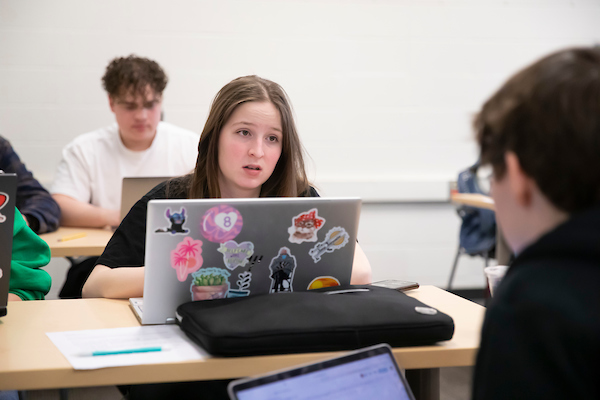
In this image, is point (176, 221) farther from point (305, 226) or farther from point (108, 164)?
point (108, 164)

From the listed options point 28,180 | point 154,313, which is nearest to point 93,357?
point 154,313

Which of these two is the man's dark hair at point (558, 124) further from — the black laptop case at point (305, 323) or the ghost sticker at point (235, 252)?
the ghost sticker at point (235, 252)

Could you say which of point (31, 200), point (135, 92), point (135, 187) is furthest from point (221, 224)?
point (135, 92)

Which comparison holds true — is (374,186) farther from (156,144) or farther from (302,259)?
(302,259)

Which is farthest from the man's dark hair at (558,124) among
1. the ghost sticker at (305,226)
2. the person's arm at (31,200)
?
the person's arm at (31,200)

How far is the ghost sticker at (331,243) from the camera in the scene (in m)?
1.10

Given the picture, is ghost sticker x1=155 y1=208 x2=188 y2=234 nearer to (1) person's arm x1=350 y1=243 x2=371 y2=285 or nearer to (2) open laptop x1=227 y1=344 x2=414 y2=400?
(2) open laptop x1=227 y1=344 x2=414 y2=400

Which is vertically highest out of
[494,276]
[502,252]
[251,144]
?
[251,144]

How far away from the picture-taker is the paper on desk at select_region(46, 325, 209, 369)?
2.87 ft

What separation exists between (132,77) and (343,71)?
167 centimetres

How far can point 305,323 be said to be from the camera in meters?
0.93

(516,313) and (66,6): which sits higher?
(66,6)

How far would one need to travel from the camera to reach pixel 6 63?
3406mm

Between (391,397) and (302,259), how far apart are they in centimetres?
34
